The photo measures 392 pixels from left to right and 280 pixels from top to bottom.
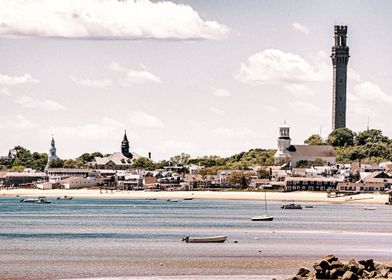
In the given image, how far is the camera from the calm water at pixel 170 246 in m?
65.8

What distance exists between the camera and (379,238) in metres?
92.9

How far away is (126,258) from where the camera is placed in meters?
71.8

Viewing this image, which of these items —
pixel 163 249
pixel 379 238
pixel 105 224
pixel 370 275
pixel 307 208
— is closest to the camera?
pixel 370 275

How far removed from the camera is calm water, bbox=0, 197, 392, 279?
65.8 metres

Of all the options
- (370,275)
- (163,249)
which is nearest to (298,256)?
(163,249)

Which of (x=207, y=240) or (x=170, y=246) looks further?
(x=207, y=240)

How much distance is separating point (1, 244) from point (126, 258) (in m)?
16.0

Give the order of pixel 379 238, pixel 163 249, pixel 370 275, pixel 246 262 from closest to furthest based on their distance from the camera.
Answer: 1. pixel 370 275
2. pixel 246 262
3. pixel 163 249
4. pixel 379 238

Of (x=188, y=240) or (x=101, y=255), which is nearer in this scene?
(x=101, y=255)

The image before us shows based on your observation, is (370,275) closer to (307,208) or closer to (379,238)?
(379,238)

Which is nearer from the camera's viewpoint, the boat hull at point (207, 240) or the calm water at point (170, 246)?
the calm water at point (170, 246)

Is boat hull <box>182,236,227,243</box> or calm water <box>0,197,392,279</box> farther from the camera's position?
boat hull <box>182,236,227,243</box>

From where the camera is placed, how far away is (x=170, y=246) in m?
82.1

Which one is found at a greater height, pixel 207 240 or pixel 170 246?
pixel 207 240
